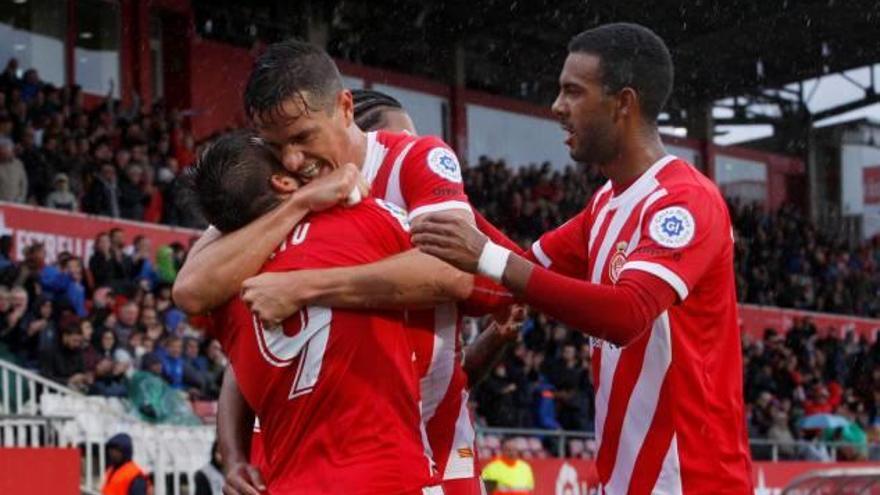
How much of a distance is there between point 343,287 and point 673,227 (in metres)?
0.97

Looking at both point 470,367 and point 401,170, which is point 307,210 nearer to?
point 401,170

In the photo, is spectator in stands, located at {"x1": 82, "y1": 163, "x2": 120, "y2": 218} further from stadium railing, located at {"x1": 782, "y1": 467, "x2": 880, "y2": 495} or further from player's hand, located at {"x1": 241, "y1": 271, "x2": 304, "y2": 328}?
player's hand, located at {"x1": 241, "y1": 271, "x2": 304, "y2": 328}

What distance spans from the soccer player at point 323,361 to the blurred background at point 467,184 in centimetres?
211

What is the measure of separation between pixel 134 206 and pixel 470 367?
48.4 ft

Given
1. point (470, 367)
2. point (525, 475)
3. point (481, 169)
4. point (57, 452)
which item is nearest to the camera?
point (470, 367)

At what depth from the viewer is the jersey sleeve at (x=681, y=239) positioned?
173 inches

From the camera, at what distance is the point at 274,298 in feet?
13.2

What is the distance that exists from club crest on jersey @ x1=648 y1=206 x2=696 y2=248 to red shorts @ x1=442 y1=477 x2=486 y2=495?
2.81ft

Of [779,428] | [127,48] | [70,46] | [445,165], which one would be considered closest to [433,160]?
[445,165]

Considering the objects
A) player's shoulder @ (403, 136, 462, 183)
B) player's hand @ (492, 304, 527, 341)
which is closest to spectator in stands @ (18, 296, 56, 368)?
player's hand @ (492, 304, 527, 341)

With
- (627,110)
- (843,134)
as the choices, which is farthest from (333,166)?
(843,134)

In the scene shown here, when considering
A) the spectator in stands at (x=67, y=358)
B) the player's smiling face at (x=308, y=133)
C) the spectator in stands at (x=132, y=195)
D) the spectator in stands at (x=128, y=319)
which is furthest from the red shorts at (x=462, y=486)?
the spectator in stands at (x=132, y=195)

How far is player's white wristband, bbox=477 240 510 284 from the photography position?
419cm

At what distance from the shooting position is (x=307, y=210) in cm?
408
